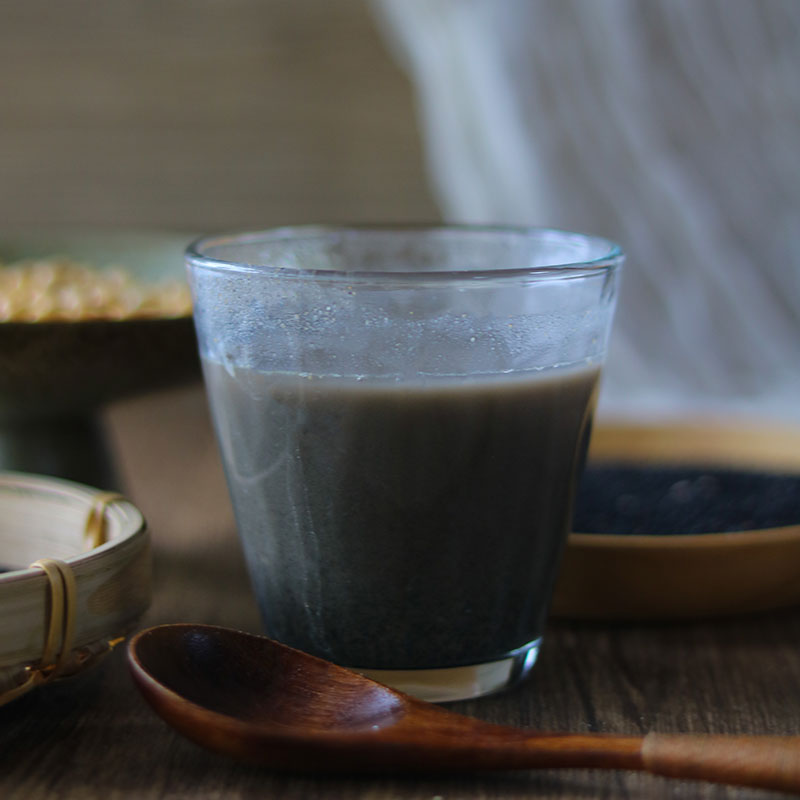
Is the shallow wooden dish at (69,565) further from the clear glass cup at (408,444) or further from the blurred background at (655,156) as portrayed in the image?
the blurred background at (655,156)

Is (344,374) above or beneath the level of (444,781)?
above

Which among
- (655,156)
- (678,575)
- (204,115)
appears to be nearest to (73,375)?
(678,575)

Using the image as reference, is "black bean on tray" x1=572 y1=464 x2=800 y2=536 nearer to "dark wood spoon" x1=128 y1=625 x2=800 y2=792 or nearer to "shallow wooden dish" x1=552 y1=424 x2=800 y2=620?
"shallow wooden dish" x1=552 y1=424 x2=800 y2=620

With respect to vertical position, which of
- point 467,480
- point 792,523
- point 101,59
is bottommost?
point 792,523

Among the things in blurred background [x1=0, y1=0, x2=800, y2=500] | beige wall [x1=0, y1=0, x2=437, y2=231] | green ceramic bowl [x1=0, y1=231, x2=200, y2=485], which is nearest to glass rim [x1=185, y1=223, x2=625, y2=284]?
green ceramic bowl [x1=0, y1=231, x2=200, y2=485]

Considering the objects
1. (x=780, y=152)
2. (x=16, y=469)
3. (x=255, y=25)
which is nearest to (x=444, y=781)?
(x=16, y=469)

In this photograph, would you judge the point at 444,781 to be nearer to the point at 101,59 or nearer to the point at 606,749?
the point at 606,749
